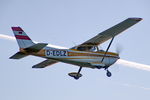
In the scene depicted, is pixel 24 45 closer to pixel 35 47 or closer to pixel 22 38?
pixel 22 38

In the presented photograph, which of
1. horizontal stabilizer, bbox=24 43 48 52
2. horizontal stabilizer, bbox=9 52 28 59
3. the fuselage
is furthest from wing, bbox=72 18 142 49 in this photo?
horizontal stabilizer, bbox=9 52 28 59

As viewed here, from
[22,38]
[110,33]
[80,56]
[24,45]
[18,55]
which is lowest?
[80,56]

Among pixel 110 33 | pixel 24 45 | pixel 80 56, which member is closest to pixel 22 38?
pixel 24 45

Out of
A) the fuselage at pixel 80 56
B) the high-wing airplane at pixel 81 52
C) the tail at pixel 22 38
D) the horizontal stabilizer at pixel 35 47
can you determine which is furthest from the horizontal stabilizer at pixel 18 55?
the fuselage at pixel 80 56

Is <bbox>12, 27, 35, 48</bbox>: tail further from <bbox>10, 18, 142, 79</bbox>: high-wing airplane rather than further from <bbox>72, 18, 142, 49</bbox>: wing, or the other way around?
<bbox>72, 18, 142, 49</bbox>: wing

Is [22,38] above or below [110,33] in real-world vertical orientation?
below

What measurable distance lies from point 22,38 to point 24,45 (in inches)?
20.7

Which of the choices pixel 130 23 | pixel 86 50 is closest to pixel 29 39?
pixel 86 50

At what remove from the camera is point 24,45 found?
121 ft

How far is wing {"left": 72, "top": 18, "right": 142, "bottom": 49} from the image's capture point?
37.0 m

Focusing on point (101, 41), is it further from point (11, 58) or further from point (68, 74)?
point (11, 58)

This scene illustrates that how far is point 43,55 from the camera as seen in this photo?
37062 mm

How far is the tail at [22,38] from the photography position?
1455 inches

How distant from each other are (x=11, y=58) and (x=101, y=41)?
6.18 m
